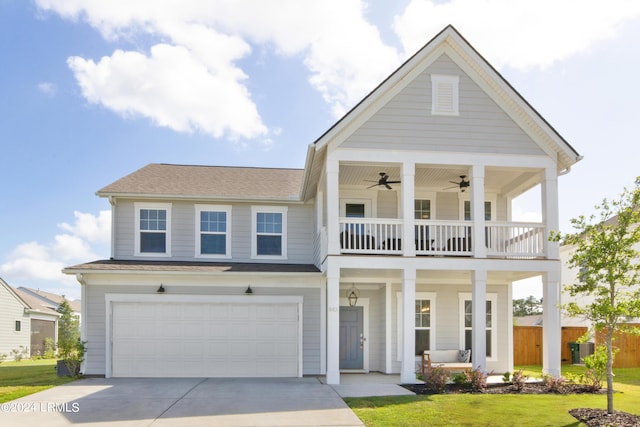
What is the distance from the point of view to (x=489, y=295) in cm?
1834

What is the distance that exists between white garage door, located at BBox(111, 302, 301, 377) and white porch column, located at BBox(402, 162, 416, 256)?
4.34 metres

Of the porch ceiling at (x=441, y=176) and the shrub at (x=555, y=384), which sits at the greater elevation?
the porch ceiling at (x=441, y=176)

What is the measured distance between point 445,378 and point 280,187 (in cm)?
880

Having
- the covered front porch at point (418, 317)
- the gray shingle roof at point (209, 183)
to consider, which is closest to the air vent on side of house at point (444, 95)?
the covered front porch at point (418, 317)

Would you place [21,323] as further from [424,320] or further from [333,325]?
[333,325]

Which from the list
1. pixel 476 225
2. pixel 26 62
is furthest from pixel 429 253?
pixel 26 62

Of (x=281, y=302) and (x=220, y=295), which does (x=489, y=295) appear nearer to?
(x=281, y=302)

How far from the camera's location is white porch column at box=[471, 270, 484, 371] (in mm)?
14625

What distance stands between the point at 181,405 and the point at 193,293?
5.71 meters

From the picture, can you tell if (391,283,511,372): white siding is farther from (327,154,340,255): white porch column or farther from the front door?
(327,154,340,255): white porch column

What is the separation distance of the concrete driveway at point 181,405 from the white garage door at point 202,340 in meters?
1.45

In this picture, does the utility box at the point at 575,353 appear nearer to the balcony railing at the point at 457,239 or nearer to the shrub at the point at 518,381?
the balcony railing at the point at 457,239

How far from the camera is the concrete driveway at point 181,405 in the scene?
10.2 m

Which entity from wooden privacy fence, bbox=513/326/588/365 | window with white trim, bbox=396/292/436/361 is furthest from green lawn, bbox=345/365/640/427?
wooden privacy fence, bbox=513/326/588/365
